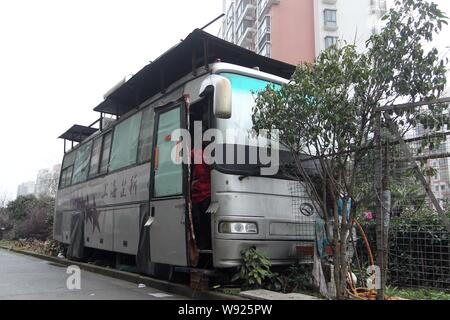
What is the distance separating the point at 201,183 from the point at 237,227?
2.95ft

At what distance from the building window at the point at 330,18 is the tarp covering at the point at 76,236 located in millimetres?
41265

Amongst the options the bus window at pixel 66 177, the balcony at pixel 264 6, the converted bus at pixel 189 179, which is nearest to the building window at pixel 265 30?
the balcony at pixel 264 6

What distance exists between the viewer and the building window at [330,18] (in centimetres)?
4709

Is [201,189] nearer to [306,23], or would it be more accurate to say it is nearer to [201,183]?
[201,183]

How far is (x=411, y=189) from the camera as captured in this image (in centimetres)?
530

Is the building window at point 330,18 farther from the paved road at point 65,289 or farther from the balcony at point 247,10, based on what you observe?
the paved road at point 65,289

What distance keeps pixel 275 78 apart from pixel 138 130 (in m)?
2.99

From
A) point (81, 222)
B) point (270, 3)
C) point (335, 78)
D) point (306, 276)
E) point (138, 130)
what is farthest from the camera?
point (270, 3)

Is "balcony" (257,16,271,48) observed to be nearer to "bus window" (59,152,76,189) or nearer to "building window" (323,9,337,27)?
"building window" (323,9,337,27)

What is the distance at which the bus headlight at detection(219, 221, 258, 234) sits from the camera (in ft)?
18.7

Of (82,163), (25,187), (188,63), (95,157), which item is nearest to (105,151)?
(95,157)
